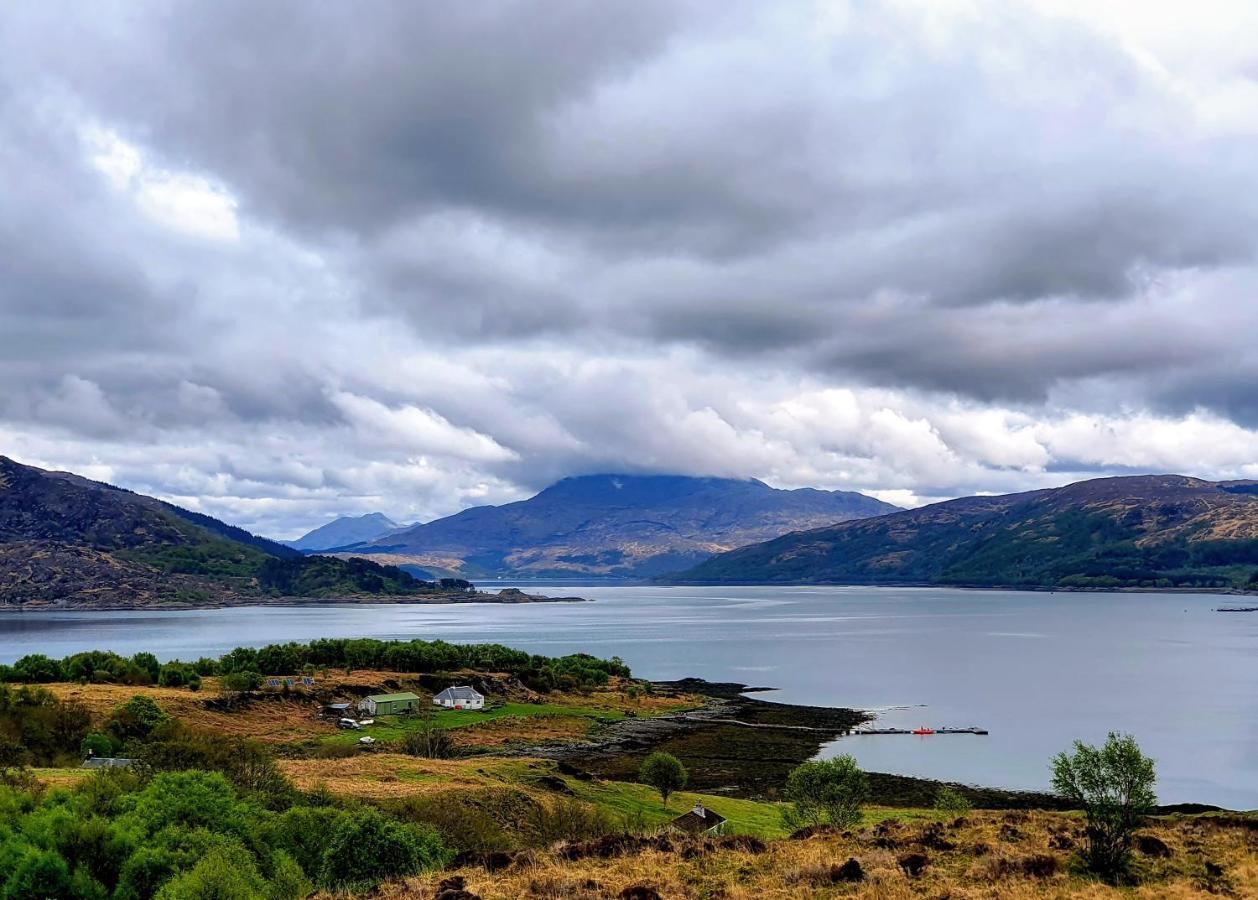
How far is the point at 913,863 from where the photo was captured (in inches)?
1027

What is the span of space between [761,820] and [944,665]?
117m

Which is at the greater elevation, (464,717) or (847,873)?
(847,873)

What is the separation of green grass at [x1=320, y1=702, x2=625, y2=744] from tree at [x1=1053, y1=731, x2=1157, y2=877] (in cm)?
6859

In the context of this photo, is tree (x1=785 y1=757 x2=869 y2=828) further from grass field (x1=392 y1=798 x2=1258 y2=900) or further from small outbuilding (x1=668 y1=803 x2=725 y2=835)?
grass field (x1=392 y1=798 x2=1258 y2=900)

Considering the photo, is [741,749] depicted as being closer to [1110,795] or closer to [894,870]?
[1110,795]

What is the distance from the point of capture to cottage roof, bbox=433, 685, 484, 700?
109438mm

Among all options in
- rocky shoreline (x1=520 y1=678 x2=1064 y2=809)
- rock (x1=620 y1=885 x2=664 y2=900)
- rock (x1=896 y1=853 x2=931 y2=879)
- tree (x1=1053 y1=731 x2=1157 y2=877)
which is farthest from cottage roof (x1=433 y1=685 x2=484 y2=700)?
rock (x1=620 y1=885 x2=664 y2=900)

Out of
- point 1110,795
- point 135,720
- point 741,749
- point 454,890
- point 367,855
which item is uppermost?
point 1110,795

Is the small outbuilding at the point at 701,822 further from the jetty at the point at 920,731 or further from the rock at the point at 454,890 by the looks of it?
the jetty at the point at 920,731

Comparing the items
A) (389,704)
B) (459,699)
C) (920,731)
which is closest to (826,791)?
(920,731)

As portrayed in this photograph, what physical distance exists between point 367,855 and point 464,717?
245 ft

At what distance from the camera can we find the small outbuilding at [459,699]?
356 ft

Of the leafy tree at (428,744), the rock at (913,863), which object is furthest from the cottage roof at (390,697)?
the rock at (913,863)

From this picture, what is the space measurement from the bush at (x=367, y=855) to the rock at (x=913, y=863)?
652 inches
